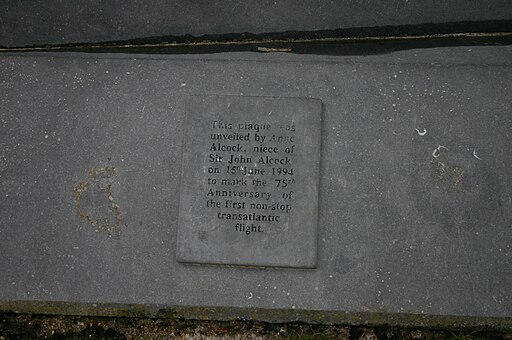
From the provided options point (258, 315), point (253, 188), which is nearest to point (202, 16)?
point (253, 188)

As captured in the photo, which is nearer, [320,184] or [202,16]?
[320,184]

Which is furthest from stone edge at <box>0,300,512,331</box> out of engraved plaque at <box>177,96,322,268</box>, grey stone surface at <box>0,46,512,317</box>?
engraved plaque at <box>177,96,322,268</box>

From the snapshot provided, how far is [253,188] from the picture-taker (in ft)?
8.77

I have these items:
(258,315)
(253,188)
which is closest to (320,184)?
(253,188)

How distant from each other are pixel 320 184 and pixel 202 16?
119 cm

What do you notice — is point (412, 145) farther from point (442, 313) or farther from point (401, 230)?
point (442, 313)

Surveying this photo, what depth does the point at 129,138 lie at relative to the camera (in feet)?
9.20

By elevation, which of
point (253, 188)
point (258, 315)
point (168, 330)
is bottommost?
point (168, 330)

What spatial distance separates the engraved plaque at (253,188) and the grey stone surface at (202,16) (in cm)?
53

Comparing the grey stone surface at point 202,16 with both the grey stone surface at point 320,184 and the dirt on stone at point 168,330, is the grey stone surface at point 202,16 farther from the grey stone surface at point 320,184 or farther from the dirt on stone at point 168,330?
the dirt on stone at point 168,330

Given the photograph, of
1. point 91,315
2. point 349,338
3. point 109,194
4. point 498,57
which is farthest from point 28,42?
point 498,57

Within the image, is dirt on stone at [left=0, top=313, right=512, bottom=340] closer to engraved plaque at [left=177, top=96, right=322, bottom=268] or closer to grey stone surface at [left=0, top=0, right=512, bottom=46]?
engraved plaque at [left=177, top=96, right=322, bottom=268]

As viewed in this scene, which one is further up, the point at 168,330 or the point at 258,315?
the point at 258,315

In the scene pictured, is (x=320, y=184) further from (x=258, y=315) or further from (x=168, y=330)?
(x=168, y=330)
